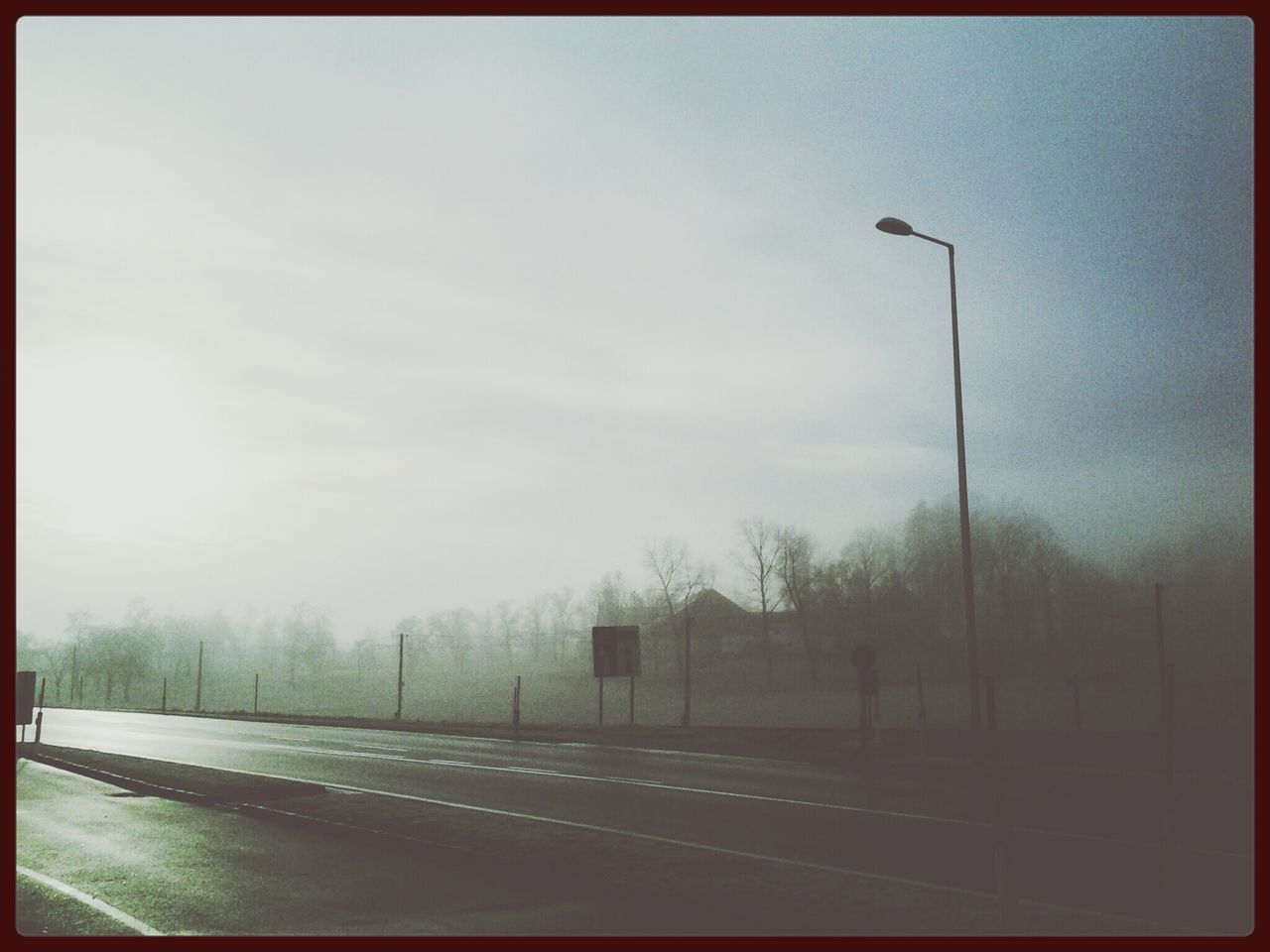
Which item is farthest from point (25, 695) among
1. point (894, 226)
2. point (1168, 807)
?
point (1168, 807)

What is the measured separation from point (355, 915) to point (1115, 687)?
58.1 metres

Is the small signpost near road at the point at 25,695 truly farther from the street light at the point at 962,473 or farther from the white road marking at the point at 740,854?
the street light at the point at 962,473

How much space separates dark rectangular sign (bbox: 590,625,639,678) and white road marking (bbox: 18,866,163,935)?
77.1 ft

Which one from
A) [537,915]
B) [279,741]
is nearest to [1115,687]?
[279,741]

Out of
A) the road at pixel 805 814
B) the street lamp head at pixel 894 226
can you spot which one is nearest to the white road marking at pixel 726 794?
the road at pixel 805 814

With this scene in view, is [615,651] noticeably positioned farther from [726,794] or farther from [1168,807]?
[1168,807]

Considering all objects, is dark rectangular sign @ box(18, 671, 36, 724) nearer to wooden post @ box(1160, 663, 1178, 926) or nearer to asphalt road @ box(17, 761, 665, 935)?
asphalt road @ box(17, 761, 665, 935)

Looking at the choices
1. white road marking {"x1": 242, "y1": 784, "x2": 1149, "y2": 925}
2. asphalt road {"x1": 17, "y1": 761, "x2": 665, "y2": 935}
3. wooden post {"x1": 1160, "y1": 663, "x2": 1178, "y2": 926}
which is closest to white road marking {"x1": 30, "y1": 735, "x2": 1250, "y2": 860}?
wooden post {"x1": 1160, "y1": 663, "x2": 1178, "y2": 926}

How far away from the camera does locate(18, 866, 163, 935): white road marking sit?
7.80 meters

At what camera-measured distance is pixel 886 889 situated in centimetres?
819

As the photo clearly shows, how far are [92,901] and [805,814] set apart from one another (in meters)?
8.02

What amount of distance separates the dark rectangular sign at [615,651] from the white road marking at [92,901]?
77.1 ft

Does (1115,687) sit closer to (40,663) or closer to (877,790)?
(877,790)

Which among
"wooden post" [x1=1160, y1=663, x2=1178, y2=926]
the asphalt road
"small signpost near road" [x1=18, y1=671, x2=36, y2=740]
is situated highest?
"wooden post" [x1=1160, y1=663, x2=1178, y2=926]
